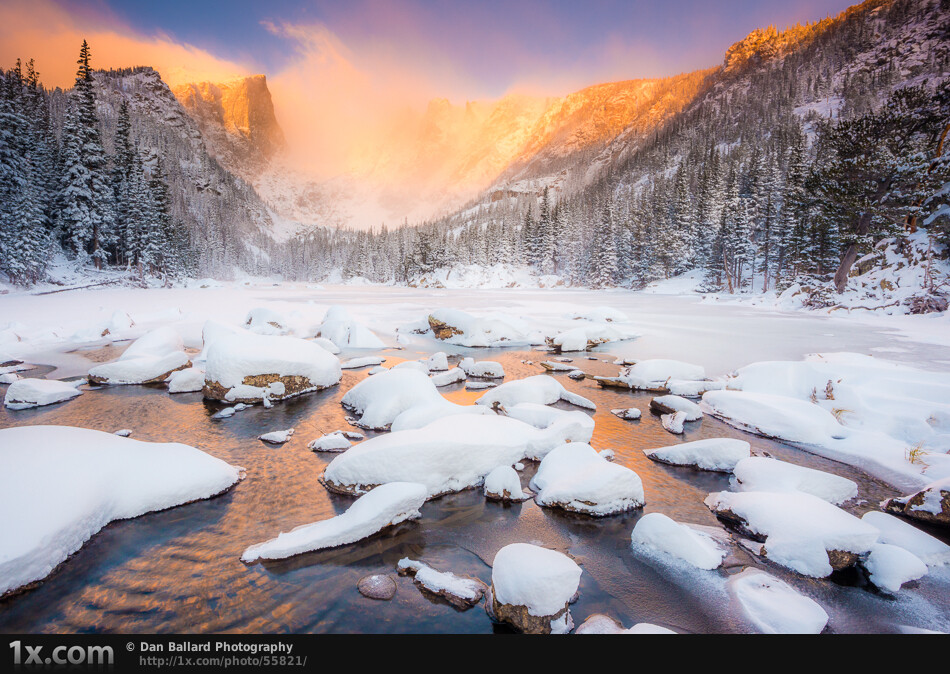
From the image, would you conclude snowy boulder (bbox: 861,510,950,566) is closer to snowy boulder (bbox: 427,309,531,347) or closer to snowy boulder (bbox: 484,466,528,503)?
snowy boulder (bbox: 484,466,528,503)

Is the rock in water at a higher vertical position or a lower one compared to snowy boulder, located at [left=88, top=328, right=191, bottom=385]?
lower

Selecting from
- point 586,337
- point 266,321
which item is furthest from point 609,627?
point 266,321

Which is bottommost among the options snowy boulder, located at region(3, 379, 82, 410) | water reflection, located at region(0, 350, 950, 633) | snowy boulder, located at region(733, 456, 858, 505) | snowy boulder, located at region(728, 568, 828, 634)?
water reflection, located at region(0, 350, 950, 633)

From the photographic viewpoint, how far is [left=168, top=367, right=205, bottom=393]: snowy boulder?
10242mm

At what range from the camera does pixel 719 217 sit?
53.0 metres

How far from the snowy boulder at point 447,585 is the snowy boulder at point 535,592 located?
0.90ft

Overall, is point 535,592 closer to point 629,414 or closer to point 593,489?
point 593,489

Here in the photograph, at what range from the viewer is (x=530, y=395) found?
9219mm

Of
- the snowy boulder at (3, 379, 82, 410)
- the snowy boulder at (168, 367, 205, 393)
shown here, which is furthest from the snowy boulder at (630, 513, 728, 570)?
the snowy boulder at (3, 379, 82, 410)

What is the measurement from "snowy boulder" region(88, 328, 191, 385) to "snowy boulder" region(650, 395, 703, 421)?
1422 centimetres
